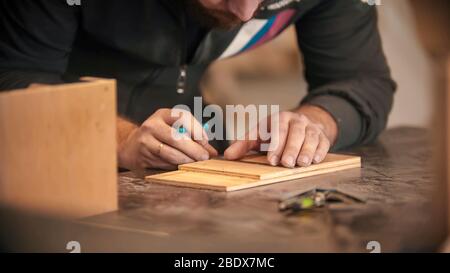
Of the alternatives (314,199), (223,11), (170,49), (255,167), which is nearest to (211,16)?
(223,11)

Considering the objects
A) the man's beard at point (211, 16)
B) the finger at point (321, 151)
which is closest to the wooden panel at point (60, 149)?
the finger at point (321, 151)

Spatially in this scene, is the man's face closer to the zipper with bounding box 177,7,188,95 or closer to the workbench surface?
the zipper with bounding box 177,7,188,95

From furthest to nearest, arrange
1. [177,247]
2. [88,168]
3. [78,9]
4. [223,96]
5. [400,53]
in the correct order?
[223,96] → [400,53] → [78,9] → [88,168] → [177,247]

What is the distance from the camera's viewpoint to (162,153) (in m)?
1.38

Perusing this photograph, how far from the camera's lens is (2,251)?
981 millimetres

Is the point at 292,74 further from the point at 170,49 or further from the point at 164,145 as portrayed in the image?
the point at 164,145

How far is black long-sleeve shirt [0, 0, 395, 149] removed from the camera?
161 cm

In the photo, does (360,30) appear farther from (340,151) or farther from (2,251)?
(2,251)

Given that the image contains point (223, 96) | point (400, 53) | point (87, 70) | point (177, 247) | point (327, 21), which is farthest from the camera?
point (223, 96)

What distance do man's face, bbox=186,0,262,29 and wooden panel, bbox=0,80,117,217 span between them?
61cm
